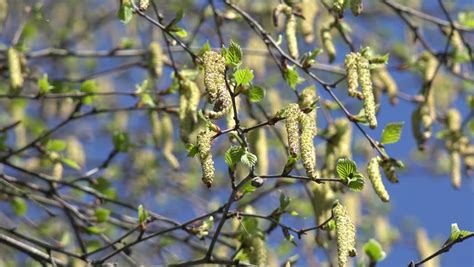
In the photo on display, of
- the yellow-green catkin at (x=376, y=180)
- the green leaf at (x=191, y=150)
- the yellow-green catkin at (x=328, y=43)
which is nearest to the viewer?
the green leaf at (x=191, y=150)

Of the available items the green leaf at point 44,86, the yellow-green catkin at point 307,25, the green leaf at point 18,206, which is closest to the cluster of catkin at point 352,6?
the yellow-green catkin at point 307,25

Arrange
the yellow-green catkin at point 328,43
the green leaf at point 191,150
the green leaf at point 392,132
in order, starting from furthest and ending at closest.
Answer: the yellow-green catkin at point 328,43, the green leaf at point 392,132, the green leaf at point 191,150

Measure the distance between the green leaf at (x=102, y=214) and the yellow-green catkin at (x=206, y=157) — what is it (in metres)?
1.28

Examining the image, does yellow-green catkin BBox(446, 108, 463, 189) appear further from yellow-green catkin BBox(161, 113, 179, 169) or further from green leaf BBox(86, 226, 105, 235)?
green leaf BBox(86, 226, 105, 235)

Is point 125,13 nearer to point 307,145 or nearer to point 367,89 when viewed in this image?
point 367,89

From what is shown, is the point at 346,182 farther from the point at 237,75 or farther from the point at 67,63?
the point at 67,63

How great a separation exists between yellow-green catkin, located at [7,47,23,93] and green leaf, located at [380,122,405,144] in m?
1.43

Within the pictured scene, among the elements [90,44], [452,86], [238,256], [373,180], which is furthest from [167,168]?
[373,180]

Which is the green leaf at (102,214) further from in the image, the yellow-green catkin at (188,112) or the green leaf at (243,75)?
the green leaf at (243,75)

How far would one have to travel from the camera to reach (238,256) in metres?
3.34

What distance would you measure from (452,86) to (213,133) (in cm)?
445

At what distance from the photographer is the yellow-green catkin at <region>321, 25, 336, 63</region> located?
11.3 feet

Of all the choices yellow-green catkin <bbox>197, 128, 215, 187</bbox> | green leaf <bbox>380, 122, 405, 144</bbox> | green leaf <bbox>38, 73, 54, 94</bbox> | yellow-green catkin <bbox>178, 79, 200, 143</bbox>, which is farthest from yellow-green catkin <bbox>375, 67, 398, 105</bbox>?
yellow-green catkin <bbox>197, 128, 215, 187</bbox>

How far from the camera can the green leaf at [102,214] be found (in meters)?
3.68
